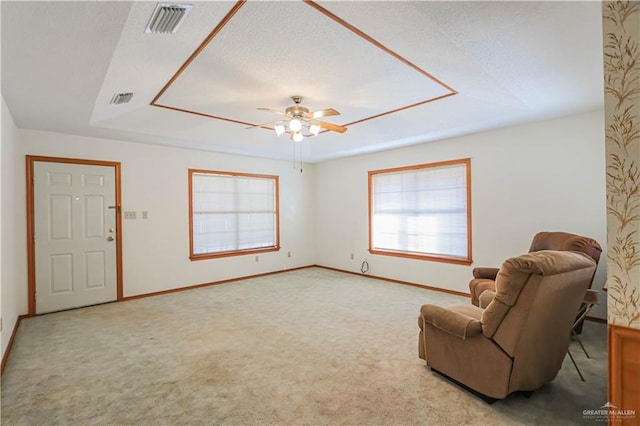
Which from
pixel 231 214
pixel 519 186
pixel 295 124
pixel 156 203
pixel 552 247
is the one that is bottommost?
pixel 552 247

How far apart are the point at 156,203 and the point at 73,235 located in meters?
1.16

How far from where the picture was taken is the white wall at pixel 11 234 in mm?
3012

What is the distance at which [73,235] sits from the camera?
4.41 metres

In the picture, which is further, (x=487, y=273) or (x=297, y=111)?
(x=487, y=273)

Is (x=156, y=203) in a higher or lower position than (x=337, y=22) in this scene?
lower

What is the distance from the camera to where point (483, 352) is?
2.15 meters

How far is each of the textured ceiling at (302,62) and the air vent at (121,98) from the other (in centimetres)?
6

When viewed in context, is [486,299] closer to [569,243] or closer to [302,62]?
[569,243]

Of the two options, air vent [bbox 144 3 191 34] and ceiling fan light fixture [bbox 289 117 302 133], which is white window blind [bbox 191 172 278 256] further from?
air vent [bbox 144 3 191 34]

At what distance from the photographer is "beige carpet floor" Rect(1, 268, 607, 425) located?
81.7 inches

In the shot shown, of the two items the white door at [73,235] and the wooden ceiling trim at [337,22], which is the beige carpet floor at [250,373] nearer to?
the white door at [73,235]

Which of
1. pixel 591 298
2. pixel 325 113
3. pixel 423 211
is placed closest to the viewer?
pixel 591 298

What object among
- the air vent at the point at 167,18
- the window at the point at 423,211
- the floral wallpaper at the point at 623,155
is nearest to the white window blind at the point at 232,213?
the window at the point at 423,211

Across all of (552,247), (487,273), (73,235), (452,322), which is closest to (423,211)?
(487,273)
